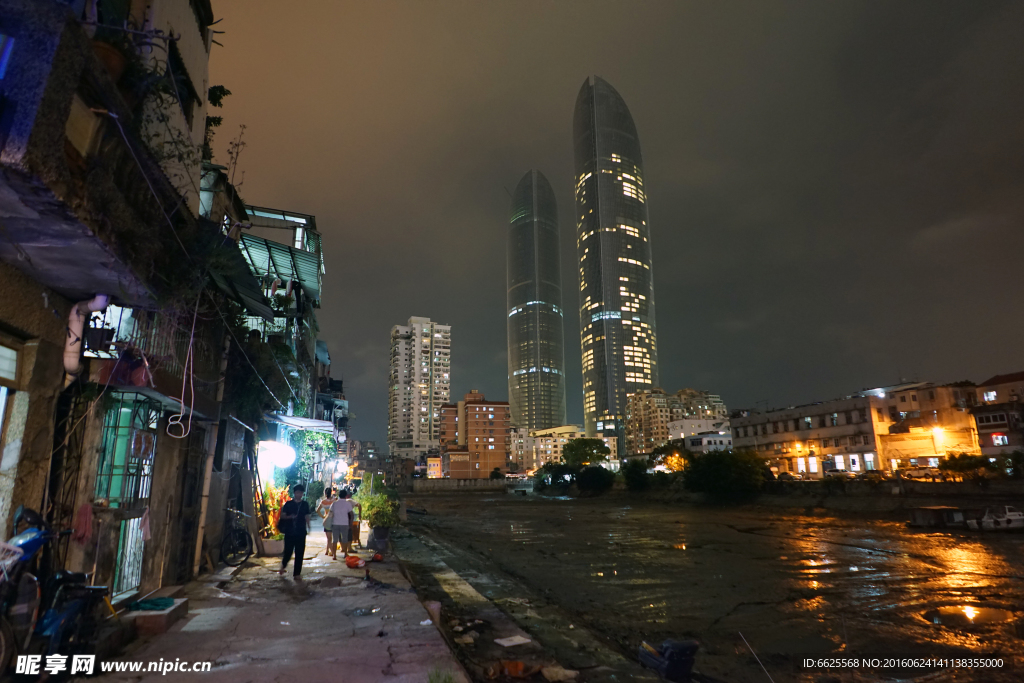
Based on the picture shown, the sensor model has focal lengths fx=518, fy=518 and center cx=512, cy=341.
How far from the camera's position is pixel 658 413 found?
163m

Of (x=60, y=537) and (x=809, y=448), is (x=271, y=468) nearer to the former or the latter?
(x=60, y=537)

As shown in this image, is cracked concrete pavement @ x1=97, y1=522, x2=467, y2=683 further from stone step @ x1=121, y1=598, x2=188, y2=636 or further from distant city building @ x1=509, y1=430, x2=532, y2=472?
distant city building @ x1=509, y1=430, x2=532, y2=472

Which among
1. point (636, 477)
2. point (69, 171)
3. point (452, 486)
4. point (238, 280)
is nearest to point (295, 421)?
point (238, 280)

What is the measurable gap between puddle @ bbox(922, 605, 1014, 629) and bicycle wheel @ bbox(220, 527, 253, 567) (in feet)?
44.7

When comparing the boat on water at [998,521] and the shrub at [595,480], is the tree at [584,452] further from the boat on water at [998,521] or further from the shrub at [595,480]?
the boat on water at [998,521]

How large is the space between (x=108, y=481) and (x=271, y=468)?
30.1 feet

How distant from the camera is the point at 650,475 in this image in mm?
69625

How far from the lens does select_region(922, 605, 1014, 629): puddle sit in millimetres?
9469

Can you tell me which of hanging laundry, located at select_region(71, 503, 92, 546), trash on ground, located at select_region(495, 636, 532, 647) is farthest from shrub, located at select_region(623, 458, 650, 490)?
hanging laundry, located at select_region(71, 503, 92, 546)

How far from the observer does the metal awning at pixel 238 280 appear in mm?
7614

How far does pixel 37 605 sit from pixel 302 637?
2.52 meters

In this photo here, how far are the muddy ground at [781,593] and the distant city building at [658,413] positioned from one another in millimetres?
137958

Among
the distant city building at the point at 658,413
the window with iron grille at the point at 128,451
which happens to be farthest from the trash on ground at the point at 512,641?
the distant city building at the point at 658,413

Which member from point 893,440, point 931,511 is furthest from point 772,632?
point 893,440
